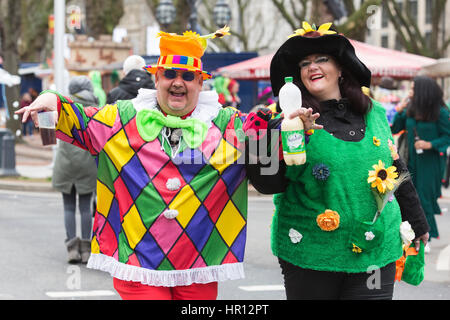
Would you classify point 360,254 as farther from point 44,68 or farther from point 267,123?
point 44,68

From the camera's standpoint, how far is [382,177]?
358 cm

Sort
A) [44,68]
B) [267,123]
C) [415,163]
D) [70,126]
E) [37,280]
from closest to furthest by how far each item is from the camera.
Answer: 1. [267,123]
2. [70,126]
3. [37,280]
4. [415,163]
5. [44,68]

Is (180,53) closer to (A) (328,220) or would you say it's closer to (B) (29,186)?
(A) (328,220)

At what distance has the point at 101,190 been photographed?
3.83 meters

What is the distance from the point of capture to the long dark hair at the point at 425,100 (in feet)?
26.9

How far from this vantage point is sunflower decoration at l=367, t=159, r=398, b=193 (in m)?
3.54

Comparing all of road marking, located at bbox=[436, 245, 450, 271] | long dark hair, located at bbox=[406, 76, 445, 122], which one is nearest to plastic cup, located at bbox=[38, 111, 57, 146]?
road marking, located at bbox=[436, 245, 450, 271]

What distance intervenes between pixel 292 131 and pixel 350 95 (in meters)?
0.56

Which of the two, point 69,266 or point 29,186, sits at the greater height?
point 69,266

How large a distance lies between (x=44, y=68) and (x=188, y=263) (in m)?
31.5

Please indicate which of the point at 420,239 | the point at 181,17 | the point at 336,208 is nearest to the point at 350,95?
the point at 336,208

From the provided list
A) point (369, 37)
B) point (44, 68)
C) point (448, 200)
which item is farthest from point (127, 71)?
point (369, 37)

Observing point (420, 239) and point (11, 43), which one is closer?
point (420, 239)

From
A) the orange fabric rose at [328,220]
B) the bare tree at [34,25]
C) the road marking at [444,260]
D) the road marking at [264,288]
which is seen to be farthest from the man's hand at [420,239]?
the bare tree at [34,25]
